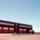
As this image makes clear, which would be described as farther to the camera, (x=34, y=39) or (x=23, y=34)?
(x=23, y=34)

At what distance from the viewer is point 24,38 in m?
1.60

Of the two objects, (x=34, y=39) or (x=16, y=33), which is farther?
(x=16, y=33)

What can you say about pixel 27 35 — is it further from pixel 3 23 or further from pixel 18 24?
pixel 3 23

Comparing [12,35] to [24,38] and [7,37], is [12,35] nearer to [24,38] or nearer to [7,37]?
[7,37]

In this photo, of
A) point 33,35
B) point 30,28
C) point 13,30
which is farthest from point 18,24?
point 33,35

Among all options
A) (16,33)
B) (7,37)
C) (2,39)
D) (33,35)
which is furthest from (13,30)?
(33,35)

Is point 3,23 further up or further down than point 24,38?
further up

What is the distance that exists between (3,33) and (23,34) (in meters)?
0.45

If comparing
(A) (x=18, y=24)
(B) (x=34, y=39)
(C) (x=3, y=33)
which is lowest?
(B) (x=34, y=39)

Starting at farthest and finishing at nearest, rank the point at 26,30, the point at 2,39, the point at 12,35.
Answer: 1. the point at 26,30
2. the point at 12,35
3. the point at 2,39

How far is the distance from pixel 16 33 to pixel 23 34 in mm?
159

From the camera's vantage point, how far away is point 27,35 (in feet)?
5.66

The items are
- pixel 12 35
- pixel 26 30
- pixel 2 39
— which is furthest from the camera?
pixel 26 30

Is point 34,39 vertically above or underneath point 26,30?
underneath
